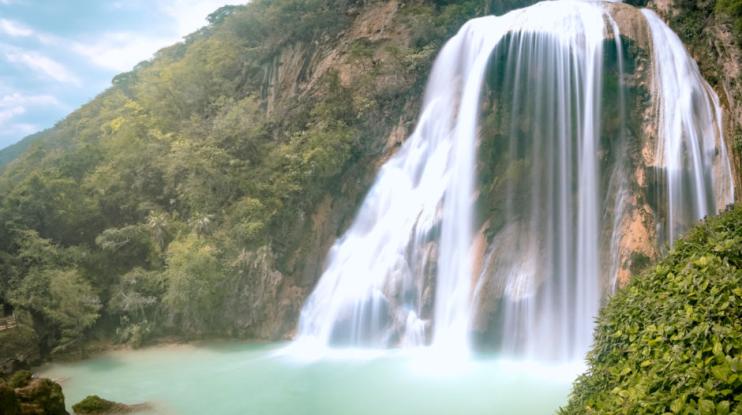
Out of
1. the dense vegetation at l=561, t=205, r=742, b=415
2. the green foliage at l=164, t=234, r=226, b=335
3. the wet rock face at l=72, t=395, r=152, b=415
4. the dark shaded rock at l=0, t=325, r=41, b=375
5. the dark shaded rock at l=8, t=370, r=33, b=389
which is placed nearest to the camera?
the dense vegetation at l=561, t=205, r=742, b=415

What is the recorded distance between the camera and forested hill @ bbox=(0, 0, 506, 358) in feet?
49.4

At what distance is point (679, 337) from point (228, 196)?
14225 millimetres

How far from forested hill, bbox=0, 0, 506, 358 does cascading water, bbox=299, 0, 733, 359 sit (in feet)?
5.27

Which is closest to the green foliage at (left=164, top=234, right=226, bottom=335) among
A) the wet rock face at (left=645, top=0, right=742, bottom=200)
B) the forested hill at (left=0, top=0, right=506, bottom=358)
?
the forested hill at (left=0, top=0, right=506, bottom=358)

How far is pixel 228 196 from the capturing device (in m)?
16.9

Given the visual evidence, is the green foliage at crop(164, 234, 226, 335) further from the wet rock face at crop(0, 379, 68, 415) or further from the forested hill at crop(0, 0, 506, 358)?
the wet rock face at crop(0, 379, 68, 415)

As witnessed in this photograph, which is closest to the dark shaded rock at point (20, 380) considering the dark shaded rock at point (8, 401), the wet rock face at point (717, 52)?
the dark shaded rock at point (8, 401)

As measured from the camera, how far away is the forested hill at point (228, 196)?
1507cm

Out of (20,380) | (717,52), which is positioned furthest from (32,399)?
(717,52)

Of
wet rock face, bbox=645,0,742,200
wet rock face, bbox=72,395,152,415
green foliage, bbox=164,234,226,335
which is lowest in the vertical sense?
wet rock face, bbox=72,395,152,415

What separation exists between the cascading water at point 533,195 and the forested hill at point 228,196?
5.27 feet

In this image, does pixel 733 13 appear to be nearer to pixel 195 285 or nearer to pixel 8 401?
pixel 195 285

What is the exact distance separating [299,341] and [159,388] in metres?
3.99

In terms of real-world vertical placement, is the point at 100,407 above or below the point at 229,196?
below
